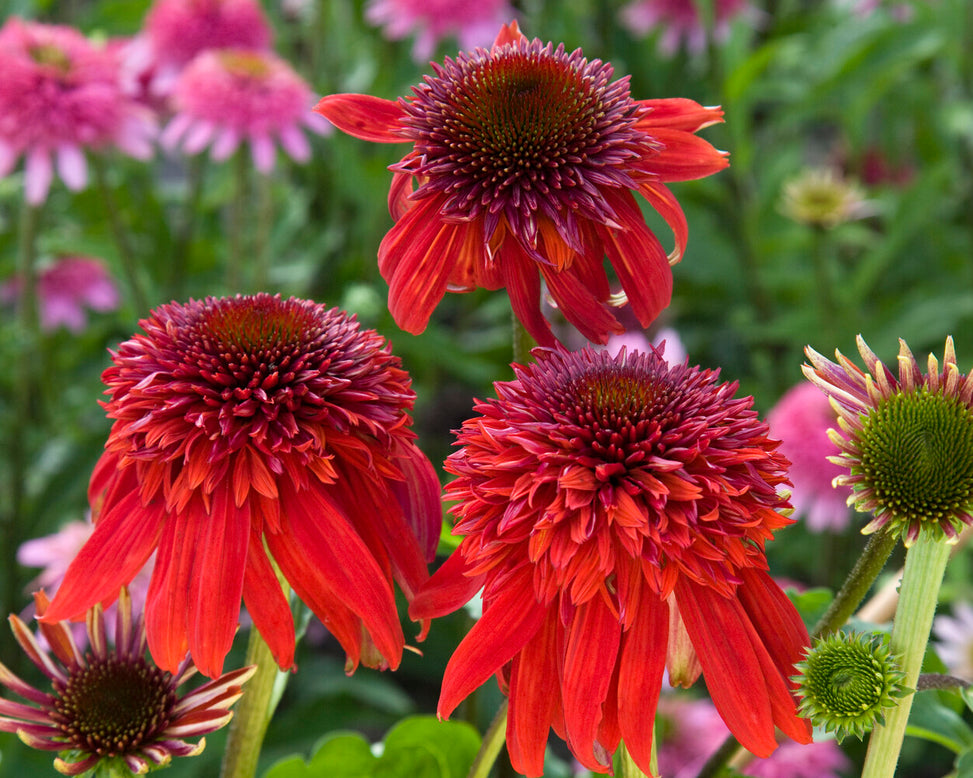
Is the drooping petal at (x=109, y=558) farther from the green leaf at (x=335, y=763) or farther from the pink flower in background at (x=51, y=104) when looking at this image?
the pink flower in background at (x=51, y=104)

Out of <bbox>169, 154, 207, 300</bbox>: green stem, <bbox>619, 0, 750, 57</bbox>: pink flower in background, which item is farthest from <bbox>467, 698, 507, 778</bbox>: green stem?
<bbox>619, 0, 750, 57</bbox>: pink flower in background

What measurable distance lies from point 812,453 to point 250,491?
76 centimetres

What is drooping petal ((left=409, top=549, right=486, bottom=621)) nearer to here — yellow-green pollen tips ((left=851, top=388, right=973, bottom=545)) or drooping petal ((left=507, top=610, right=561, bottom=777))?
drooping petal ((left=507, top=610, right=561, bottom=777))

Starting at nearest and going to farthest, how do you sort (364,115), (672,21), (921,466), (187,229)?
(921,466)
(364,115)
(187,229)
(672,21)

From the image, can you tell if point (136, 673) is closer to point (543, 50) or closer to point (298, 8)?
point (543, 50)

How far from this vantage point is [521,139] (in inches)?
16.0

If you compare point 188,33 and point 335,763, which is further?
point 188,33

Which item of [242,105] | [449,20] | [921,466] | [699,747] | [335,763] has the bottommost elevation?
[699,747]

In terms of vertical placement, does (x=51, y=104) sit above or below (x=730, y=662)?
above

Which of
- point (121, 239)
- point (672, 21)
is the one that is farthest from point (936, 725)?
point (672, 21)

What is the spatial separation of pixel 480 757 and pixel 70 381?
1201mm

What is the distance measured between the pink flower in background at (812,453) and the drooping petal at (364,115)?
667 mm

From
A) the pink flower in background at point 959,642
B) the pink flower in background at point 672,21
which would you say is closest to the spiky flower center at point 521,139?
the pink flower in background at point 959,642

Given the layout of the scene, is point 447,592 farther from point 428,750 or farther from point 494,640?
point 428,750
